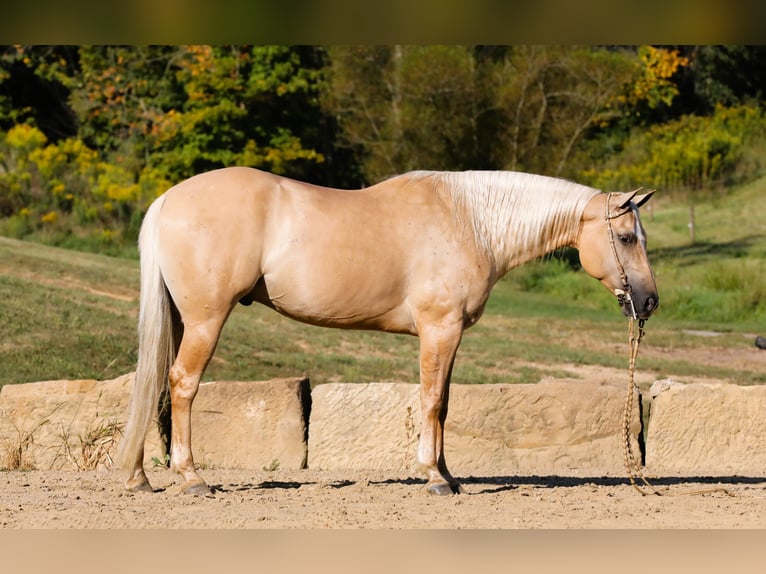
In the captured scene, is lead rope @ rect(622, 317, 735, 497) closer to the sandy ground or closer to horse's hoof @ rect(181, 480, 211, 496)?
the sandy ground

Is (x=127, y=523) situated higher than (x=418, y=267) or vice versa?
(x=418, y=267)

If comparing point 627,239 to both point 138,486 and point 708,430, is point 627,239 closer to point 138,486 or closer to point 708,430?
point 708,430

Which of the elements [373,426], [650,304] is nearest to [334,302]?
[373,426]

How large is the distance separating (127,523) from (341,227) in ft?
6.95

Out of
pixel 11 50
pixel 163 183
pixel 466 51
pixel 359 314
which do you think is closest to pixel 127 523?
pixel 359 314

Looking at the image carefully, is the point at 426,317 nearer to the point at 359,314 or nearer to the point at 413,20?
the point at 359,314

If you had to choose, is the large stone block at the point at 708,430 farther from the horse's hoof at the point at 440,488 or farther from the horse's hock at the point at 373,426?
the horse's hoof at the point at 440,488

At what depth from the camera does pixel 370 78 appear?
26.8 meters

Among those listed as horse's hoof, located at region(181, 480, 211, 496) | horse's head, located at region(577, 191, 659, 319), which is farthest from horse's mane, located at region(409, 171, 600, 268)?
horse's hoof, located at region(181, 480, 211, 496)

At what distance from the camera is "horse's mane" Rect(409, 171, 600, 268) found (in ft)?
22.6

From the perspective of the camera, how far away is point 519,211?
691cm

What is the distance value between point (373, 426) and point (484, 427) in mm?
782

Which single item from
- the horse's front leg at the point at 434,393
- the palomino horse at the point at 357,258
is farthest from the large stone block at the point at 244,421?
the horse's front leg at the point at 434,393

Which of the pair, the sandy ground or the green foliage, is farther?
the green foliage
